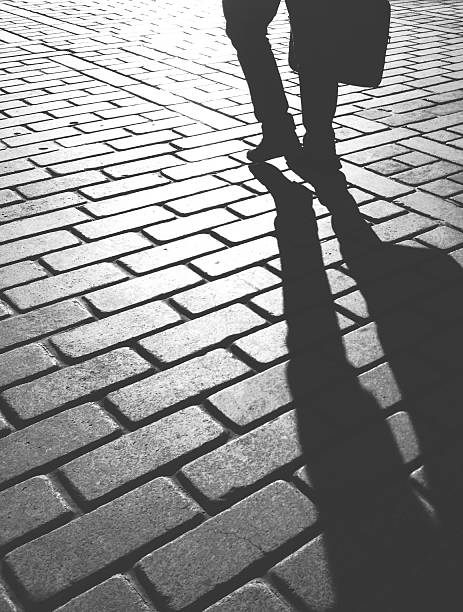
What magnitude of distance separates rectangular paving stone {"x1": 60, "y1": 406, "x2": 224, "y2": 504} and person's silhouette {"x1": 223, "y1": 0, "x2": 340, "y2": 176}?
1.93m

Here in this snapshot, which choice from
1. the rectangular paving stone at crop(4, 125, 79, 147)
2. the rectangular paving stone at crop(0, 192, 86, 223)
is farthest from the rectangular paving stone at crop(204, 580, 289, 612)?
the rectangular paving stone at crop(4, 125, 79, 147)

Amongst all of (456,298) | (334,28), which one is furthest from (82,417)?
(334,28)

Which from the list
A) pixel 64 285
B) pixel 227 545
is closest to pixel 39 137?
pixel 64 285

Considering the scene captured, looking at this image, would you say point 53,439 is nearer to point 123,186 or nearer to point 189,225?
point 189,225

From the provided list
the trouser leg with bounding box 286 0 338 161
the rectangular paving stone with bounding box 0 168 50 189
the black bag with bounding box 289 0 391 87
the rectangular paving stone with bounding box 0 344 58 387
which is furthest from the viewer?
the rectangular paving stone with bounding box 0 168 50 189

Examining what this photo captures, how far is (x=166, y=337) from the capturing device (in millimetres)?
2256

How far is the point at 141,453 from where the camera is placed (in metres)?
1.81

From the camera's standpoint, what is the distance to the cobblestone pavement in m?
1.52

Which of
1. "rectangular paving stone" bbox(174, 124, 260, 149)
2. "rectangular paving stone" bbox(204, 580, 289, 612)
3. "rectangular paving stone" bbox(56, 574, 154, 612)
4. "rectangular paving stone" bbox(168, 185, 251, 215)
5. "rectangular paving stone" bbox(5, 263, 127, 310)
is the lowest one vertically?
"rectangular paving stone" bbox(56, 574, 154, 612)

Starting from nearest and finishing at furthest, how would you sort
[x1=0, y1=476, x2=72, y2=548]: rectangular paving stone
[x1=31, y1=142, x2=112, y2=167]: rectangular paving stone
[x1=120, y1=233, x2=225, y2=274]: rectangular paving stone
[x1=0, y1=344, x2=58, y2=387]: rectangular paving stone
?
[x1=0, y1=476, x2=72, y2=548]: rectangular paving stone
[x1=0, y1=344, x2=58, y2=387]: rectangular paving stone
[x1=120, y1=233, x2=225, y2=274]: rectangular paving stone
[x1=31, y1=142, x2=112, y2=167]: rectangular paving stone

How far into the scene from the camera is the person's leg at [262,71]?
3467mm

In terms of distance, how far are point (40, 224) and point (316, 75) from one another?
5.19 ft

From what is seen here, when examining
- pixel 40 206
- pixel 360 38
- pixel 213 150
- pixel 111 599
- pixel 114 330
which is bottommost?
pixel 111 599

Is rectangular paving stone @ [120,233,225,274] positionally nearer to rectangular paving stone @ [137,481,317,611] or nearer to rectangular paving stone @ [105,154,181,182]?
rectangular paving stone @ [105,154,181,182]
